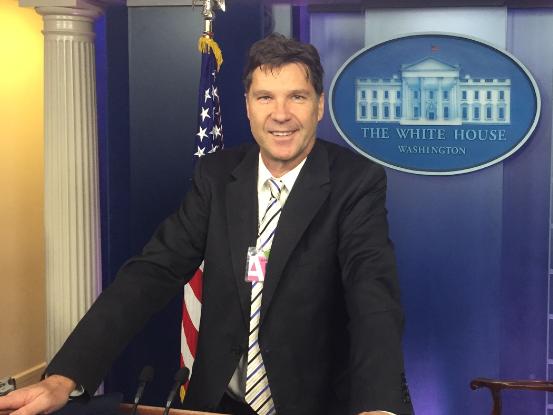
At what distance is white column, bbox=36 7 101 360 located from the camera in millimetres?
4066

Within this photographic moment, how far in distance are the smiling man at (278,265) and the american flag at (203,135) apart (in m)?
1.46

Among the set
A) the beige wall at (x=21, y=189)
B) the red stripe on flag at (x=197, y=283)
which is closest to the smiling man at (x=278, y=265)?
the red stripe on flag at (x=197, y=283)

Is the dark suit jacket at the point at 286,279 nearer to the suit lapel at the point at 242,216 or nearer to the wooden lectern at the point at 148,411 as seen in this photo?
the suit lapel at the point at 242,216

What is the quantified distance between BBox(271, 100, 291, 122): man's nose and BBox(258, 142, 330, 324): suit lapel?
16 cm

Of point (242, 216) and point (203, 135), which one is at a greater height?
point (203, 135)

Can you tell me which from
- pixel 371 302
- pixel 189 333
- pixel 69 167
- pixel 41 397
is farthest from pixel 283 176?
pixel 69 167

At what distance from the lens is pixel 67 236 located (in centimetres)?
416

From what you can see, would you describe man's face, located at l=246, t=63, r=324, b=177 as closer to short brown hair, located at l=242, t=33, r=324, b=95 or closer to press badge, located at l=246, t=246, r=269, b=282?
short brown hair, located at l=242, t=33, r=324, b=95

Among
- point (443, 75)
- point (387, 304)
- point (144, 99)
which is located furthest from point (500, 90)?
point (387, 304)

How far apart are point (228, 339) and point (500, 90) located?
247 cm

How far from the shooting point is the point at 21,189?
5047 millimetres

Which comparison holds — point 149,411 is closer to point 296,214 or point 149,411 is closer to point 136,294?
point 136,294

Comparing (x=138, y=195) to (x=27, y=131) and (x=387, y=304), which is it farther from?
(x=387, y=304)

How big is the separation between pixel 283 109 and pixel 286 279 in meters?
0.43
